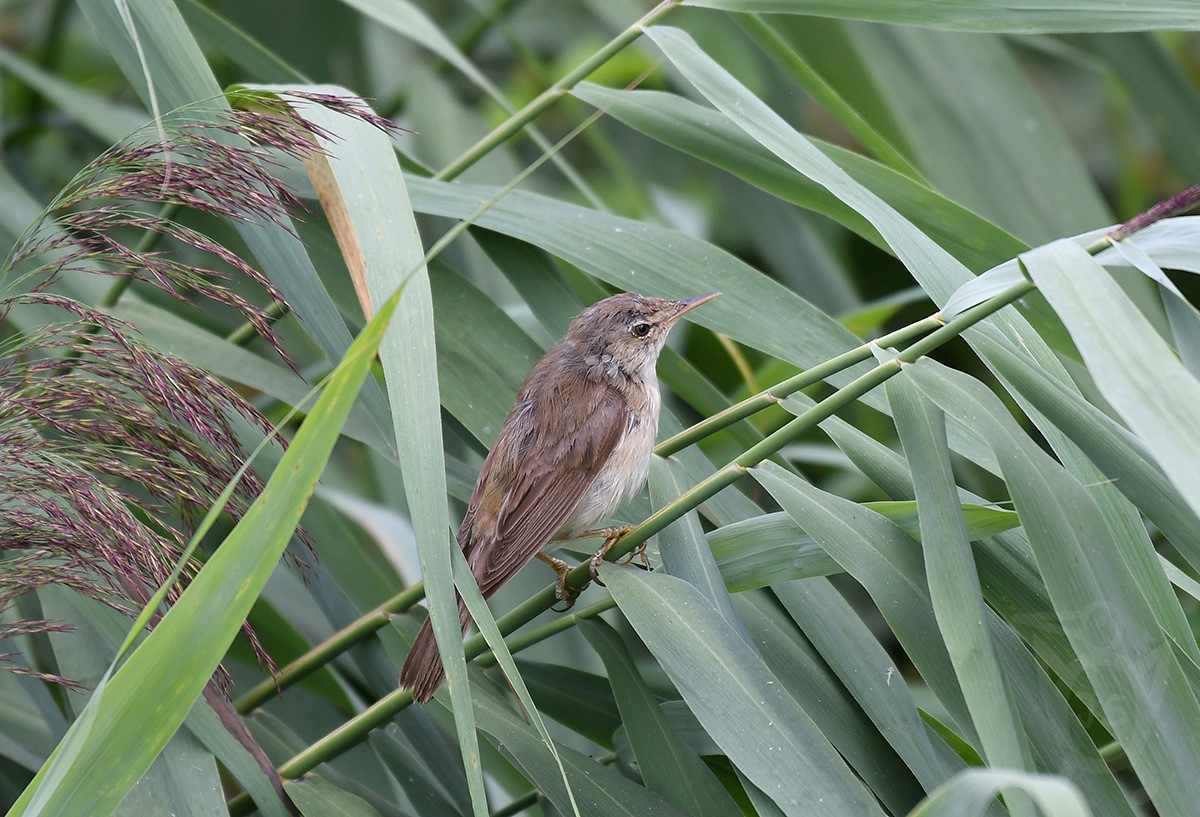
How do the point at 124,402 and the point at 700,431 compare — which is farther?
the point at 700,431

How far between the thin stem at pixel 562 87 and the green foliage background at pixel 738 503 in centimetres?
1

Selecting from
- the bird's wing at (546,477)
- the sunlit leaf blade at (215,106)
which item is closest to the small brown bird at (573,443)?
the bird's wing at (546,477)

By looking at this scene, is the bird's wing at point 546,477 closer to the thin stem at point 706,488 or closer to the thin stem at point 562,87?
the thin stem at point 706,488

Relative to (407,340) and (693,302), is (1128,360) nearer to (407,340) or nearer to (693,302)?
(407,340)

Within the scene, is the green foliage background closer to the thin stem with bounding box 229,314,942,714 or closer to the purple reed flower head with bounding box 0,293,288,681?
the thin stem with bounding box 229,314,942,714

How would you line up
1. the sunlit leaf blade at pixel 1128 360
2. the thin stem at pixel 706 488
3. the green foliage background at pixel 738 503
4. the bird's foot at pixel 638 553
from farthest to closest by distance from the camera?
1. the bird's foot at pixel 638 553
2. the thin stem at pixel 706 488
3. the green foliage background at pixel 738 503
4. the sunlit leaf blade at pixel 1128 360

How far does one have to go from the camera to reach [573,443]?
2215 mm

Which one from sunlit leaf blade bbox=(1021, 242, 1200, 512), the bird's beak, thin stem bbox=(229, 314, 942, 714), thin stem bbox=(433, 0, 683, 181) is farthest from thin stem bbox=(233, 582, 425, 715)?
sunlit leaf blade bbox=(1021, 242, 1200, 512)

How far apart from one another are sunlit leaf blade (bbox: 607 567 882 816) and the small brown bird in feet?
0.93

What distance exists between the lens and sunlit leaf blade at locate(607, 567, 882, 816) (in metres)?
1.36

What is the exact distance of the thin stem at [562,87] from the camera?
195cm

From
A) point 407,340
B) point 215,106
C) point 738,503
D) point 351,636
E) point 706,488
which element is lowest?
point 351,636

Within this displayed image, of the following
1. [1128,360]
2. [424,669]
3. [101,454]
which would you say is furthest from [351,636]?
[1128,360]

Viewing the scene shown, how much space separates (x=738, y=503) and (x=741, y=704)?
57 centimetres
